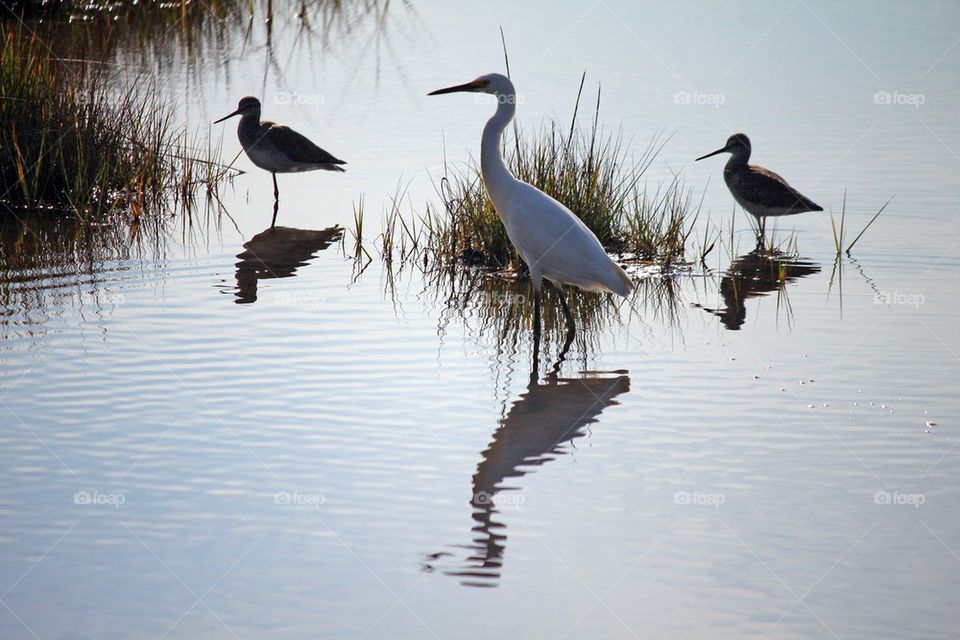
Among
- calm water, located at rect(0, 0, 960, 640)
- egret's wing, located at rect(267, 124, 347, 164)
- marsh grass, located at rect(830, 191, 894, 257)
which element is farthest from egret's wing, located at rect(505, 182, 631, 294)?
egret's wing, located at rect(267, 124, 347, 164)

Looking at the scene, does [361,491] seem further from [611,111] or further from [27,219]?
[611,111]

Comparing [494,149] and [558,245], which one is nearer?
[558,245]

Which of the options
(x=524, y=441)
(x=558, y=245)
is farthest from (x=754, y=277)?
(x=524, y=441)

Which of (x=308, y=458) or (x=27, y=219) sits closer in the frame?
(x=308, y=458)

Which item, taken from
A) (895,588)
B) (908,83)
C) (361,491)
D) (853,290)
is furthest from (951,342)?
(908,83)

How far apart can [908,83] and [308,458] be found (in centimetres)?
1354

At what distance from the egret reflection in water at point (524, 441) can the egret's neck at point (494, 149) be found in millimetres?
1345

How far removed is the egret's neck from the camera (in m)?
8.59

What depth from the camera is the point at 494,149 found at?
28.1 feet

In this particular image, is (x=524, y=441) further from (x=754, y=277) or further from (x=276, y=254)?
(x=276, y=254)

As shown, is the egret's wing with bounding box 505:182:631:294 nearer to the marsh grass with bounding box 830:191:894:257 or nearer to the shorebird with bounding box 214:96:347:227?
the marsh grass with bounding box 830:191:894:257

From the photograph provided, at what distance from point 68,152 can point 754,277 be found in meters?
6.10

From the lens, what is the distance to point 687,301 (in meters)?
9.13

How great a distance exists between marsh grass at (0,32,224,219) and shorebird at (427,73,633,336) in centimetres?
396
